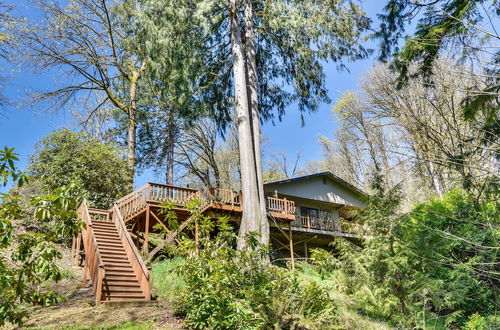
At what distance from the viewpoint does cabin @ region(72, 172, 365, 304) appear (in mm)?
9414

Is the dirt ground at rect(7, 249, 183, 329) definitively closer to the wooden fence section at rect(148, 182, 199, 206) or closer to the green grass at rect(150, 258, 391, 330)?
the green grass at rect(150, 258, 391, 330)

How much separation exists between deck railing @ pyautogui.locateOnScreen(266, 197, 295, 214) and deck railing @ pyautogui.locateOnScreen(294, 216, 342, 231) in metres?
1.83

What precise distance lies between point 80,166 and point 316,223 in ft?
42.8

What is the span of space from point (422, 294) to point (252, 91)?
858 cm

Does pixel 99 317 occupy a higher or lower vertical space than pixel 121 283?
lower

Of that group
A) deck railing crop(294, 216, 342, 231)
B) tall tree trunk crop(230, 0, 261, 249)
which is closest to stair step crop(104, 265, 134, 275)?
tall tree trunk crop(230, 0, 261, 249)

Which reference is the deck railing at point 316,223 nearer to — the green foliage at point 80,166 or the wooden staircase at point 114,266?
the green foliage at point 80,166

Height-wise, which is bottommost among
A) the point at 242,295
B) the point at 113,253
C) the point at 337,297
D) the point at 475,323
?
the point at 475,323

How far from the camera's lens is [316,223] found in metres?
21.5

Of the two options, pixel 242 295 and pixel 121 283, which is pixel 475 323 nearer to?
pixel 242 295

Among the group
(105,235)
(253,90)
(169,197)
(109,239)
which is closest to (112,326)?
(109,239)

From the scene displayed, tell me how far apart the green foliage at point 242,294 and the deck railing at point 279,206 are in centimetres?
952

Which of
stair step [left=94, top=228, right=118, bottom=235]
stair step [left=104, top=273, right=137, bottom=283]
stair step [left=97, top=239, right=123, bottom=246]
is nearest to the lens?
stair step [left=104, top=273, right=137, bottom=283]

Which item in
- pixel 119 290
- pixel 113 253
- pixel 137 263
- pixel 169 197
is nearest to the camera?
A: pixel 119 290
